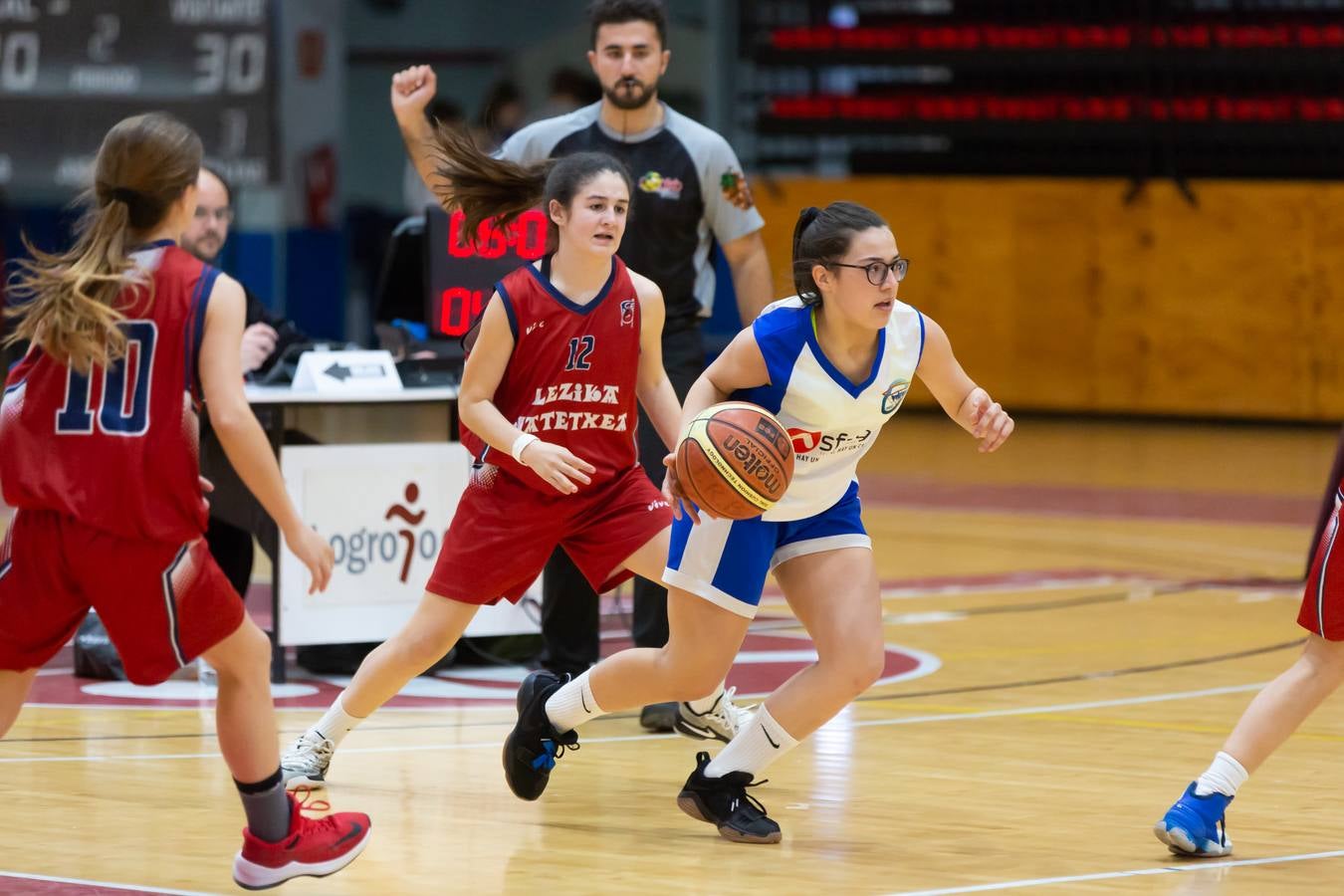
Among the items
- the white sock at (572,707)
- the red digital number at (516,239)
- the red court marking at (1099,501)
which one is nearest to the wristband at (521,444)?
the white sock at (572,707)

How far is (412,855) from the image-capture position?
16.5ft

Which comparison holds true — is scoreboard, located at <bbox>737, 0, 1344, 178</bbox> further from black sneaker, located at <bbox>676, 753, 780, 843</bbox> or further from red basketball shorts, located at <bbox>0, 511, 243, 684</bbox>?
red basketball shorts, located at <bbox>0, 511, 243, 684</bbox>

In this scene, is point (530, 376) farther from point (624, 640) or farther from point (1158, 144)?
point (1158, 144)

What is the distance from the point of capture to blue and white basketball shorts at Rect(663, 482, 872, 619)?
17.0 ft

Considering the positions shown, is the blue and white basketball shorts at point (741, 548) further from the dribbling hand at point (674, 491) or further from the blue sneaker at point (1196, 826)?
the blue sneaker at point (1196, 826)

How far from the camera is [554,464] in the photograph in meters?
5.16

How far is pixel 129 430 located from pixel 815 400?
5.52ft

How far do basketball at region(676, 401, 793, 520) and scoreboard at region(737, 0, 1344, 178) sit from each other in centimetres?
1199

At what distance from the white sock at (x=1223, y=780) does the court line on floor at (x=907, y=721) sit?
1753 mm

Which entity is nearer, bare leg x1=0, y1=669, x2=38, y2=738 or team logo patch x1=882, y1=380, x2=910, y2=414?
bare leg x1=0, y1=669, x2=38, y2=738

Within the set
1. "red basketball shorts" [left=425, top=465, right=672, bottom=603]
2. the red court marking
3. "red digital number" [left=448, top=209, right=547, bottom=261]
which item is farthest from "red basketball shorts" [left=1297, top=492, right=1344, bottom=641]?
the red court marking

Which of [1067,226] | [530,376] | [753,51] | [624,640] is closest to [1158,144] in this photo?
[1067,226]

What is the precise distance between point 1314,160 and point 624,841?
12459mm

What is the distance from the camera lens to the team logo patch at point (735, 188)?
696 centimetres
